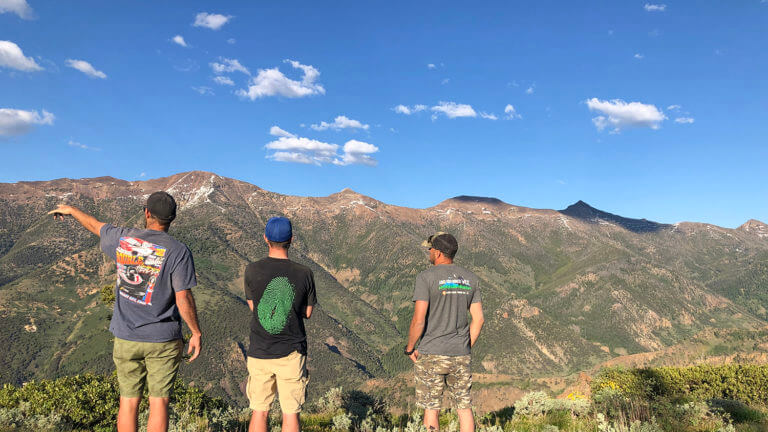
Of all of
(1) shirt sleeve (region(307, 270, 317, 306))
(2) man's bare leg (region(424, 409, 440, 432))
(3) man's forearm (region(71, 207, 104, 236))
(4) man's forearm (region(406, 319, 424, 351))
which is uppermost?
(3) man's forearm (region(71, 207, 104, 236))

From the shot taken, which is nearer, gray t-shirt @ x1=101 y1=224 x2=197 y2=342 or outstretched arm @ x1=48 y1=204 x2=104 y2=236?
gray t-shirt @ x1=101 y1=224 x2=197 y2=342

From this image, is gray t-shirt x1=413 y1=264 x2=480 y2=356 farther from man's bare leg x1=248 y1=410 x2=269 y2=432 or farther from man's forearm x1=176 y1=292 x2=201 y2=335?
man's forearm x1=176 y1=292 x2=201 y2=335

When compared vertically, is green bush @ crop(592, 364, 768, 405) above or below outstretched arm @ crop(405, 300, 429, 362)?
below

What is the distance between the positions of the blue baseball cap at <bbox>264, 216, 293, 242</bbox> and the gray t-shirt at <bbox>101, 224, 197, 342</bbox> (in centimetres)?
107

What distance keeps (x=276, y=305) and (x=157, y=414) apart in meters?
2.02

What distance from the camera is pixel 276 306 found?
571 cm

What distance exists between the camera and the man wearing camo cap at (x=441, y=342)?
21.4 ft

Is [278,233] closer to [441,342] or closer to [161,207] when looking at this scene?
[161,207]

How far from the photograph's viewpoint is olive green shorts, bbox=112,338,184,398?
17.3ft

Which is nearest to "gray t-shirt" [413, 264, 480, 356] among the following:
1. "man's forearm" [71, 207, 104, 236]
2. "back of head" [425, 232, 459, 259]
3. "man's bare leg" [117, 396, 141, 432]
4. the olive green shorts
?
"back of head" [425, 232, 459, 259]

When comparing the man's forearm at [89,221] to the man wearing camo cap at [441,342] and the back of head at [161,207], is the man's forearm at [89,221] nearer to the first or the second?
the back of head at [161,207]

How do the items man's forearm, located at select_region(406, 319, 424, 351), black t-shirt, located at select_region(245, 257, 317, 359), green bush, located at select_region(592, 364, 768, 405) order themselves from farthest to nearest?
green bush, located at select_region(592, 364, 768, 405) < man's forearm, located at select_region(406, 319, 424, 351) < black t-shirt, located at select_region(245, 257, 317, 359)

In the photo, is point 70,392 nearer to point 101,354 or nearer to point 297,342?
point 297,342

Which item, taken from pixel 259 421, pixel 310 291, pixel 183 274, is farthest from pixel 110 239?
pixel 259 421
